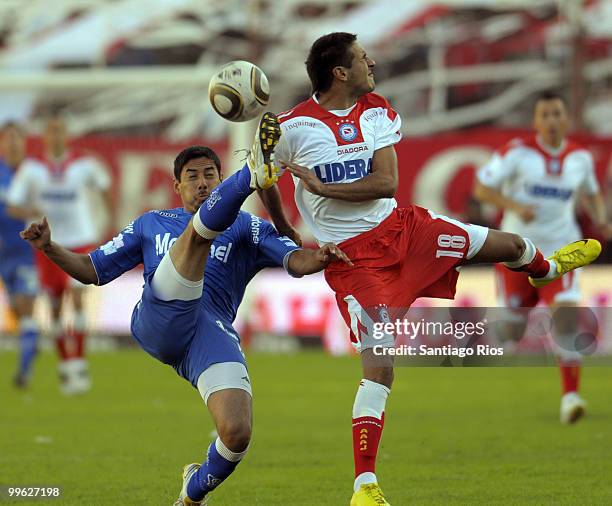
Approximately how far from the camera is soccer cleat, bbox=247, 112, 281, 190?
6051 mm

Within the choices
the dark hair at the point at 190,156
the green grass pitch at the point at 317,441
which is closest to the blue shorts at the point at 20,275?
the green grass pitch at the point at 317,441

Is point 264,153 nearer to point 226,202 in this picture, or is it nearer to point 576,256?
point 226,202

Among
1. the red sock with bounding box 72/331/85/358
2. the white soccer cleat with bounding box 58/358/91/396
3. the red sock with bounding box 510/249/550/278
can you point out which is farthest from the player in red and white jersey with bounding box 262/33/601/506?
the red sock with bounding box 72/331/85/358

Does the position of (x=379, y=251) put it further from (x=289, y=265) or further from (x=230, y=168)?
(x=230, y=168)

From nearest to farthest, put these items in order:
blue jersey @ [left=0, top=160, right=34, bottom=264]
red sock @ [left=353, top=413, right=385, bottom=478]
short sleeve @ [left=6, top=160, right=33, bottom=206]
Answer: red sock @ [left=353, top=413, right=385, bottom=478] → short sleeve @ [left=6, top=160, right=33, bottom=206] → blue jersey @ [left=0, top=160, right=34, bottom=264]

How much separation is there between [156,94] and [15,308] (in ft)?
40.8

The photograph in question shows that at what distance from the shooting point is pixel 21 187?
14562mm

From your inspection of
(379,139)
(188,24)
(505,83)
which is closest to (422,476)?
(379,139)

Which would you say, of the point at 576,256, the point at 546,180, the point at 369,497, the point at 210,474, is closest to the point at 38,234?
the point at 210,474

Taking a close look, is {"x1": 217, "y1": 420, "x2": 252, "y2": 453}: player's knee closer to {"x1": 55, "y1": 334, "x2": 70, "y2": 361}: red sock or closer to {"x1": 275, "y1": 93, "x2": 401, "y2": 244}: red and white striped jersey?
{"x1": 275, "y1": 93, "x2": 401, "y2": 244}: red and white striped jersey

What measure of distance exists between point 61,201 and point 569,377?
6.58 meters

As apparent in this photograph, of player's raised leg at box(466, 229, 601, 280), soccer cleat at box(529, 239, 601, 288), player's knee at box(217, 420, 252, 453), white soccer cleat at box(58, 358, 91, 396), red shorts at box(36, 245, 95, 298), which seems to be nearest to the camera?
player's knee at box(217, 420, 252, 453)

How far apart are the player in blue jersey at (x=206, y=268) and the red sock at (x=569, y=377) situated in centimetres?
457

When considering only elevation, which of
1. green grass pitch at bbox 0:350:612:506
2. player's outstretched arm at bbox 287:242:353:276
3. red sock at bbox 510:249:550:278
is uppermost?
player's outstretched arm at bbox 287:242:353:276
